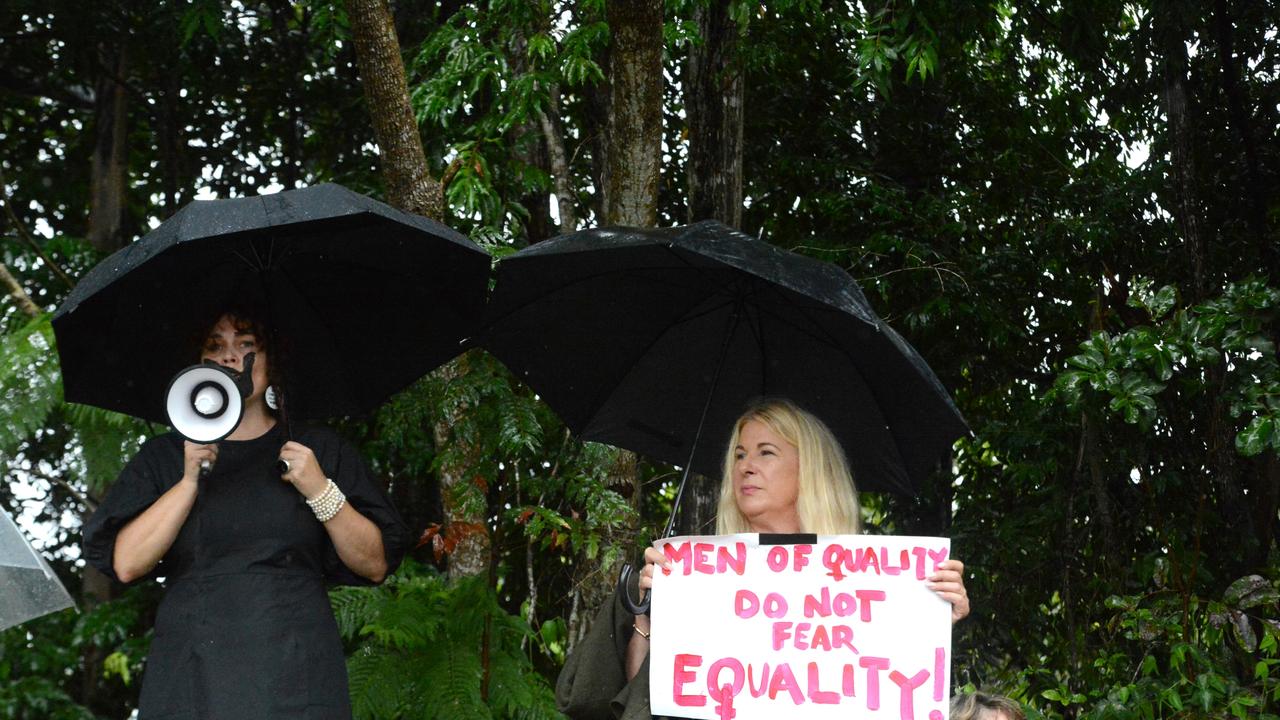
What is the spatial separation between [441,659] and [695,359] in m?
1.57

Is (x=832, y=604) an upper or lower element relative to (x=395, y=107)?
lower

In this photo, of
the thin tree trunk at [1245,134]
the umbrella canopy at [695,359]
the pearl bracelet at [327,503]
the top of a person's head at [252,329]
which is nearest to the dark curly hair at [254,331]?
the top of a person's head at [252,329]

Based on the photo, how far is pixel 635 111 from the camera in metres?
4.63

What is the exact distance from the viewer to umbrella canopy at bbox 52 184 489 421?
2871 mm

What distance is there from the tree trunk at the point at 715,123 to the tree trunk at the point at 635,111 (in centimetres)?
91

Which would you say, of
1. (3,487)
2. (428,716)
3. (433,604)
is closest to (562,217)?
(433,604)

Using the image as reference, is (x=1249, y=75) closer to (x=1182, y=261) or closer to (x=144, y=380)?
(x=1182, y=261)

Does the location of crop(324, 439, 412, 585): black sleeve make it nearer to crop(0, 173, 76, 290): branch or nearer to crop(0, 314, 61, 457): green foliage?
crop(0, 314, 61, 457): green foliage

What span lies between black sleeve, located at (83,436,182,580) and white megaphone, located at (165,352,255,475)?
0.82 feet

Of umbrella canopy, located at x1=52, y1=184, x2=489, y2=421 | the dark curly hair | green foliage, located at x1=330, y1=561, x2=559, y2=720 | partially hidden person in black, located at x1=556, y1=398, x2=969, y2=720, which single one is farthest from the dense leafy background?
the dark curly hair

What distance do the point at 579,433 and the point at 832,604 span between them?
863mm

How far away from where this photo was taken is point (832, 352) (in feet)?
10.7

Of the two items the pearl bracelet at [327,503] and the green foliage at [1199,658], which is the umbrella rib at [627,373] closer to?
the pearl bracelet at [327,503]

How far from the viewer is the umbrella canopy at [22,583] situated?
2.53 metres
